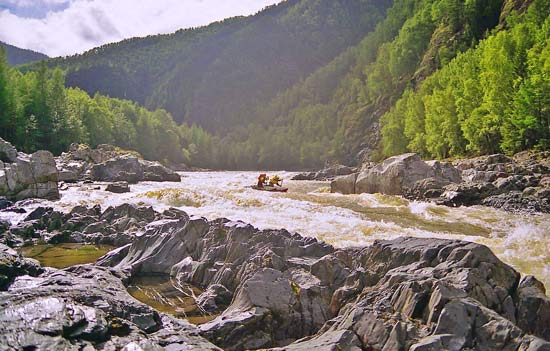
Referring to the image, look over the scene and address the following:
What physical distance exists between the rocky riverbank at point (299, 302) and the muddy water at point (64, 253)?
11.3 ft

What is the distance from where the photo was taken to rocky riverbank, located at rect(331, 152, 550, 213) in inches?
1154

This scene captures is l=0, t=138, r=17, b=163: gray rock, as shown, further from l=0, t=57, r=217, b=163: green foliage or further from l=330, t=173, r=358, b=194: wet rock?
l=330, t=173, r=358, b=194: wet rock

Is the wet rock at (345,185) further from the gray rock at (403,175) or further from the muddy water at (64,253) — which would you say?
the muddy water at (64,253)

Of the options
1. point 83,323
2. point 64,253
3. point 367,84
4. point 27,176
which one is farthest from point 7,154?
point 367,84

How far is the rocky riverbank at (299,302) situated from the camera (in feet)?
23.3

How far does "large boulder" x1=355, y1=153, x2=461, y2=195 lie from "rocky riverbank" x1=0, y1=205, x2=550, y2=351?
2524 cm

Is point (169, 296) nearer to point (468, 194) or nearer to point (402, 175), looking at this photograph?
point (468, 194)

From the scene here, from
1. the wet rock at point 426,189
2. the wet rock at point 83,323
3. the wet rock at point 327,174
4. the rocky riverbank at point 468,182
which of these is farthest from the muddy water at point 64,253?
the wet rock at point 327,174

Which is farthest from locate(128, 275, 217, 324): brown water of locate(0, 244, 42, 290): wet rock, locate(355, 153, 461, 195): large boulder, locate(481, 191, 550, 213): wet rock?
locate(355, 153, 461, 195): large boulder

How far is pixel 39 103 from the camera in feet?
245

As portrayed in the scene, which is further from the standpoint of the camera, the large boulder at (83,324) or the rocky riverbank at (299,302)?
the rocky riverbank at (299,302)

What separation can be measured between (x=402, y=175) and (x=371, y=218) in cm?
1380

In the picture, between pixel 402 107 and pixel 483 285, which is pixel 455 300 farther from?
pixel 402 107

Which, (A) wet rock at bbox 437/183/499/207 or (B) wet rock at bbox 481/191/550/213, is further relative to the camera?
(A) wet rock at bbox 437/183/499/207
